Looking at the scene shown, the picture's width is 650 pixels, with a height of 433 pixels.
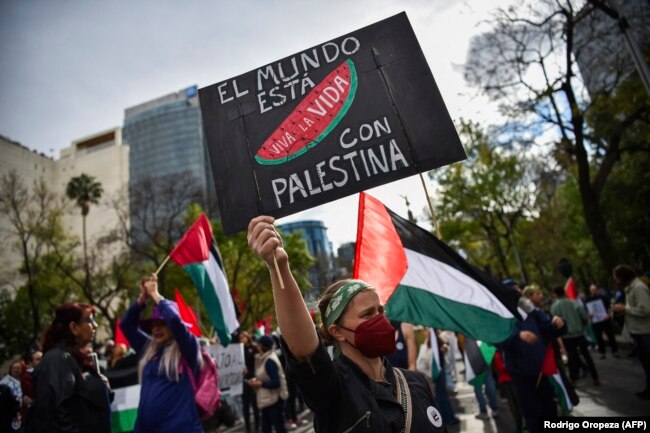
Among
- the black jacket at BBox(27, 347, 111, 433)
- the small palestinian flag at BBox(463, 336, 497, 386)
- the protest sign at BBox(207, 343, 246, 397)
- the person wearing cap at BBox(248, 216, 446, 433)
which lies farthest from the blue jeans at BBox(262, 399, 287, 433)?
the person wearing cap at BBox(248, 216, 446, 433)

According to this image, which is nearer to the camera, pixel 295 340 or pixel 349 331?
pixel 295 340

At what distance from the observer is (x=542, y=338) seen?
16.7 ft

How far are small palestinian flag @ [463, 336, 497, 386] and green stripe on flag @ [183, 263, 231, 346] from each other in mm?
3705

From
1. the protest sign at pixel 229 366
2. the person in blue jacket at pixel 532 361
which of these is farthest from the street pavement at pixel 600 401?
the person in blue jacket at pixel 532 361

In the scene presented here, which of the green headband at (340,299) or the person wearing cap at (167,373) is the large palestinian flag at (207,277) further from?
the green headband at (340,299)

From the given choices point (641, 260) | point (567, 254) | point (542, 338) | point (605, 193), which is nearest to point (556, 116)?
point (542, 338)

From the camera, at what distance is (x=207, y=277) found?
6.23 meters

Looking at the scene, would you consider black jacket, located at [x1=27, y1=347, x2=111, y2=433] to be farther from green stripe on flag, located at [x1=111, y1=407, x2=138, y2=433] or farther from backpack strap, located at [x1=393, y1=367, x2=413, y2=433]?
green stripe on flag, located at [x1=111, y1=407, x2=138, y2=433]

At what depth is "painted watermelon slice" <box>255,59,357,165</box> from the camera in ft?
8.28

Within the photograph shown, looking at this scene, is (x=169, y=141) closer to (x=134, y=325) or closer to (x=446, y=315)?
(x=134, y=325)

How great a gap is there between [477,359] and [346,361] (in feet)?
17.6

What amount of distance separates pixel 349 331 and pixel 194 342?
222 cm

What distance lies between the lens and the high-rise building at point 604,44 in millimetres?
11164

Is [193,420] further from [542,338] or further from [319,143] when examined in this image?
[542,338]
